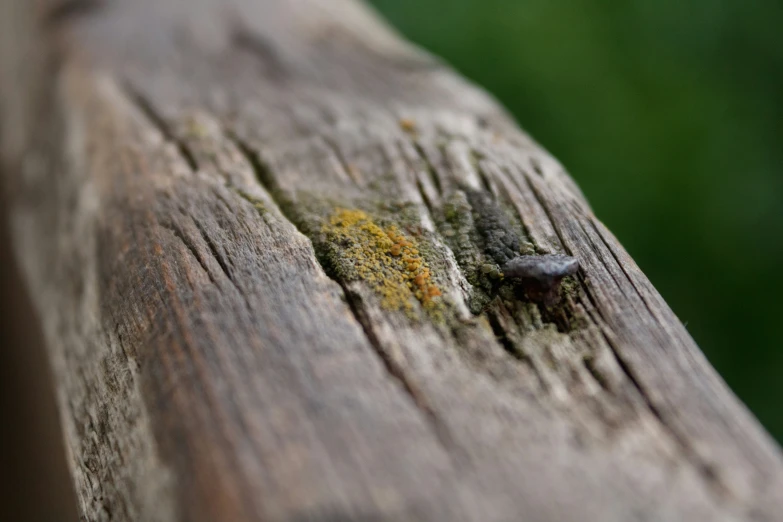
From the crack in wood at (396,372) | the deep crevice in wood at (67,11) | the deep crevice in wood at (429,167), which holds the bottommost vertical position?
the deep crevice in wood at (67,11)

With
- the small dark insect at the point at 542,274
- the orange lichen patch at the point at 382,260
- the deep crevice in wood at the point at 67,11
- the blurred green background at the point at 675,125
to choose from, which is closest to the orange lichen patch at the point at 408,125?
the orange lichen patch at the point at 382,260

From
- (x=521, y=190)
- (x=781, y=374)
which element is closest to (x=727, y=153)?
(x=781, y=374)

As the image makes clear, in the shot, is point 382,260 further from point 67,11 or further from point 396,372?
point 67,11

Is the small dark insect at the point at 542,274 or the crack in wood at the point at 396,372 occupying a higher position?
the small dark insect at the point at 542,274

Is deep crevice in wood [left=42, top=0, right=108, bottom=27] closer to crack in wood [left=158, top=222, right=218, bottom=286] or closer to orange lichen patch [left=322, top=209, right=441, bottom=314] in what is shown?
crack in wood [left=158, top=222, right=218, bottom=286]

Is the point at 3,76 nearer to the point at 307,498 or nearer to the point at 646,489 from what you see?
the point at 307,498

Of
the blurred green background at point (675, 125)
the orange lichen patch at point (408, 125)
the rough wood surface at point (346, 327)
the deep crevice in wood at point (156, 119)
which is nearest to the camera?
the rough wood surface at point (346, 327)

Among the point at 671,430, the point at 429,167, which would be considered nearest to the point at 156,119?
the point at 429,167

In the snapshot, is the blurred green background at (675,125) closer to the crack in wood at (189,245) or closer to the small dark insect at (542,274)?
the small dark insect at (542,274)
